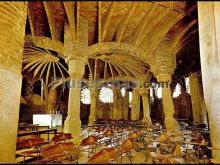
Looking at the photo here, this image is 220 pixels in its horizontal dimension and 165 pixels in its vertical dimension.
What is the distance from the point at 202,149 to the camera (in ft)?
21.8

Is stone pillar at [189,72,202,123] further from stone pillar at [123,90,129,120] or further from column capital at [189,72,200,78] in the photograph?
stone pillar at [123,90,129,120]

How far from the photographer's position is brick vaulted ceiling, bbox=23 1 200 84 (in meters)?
8.56

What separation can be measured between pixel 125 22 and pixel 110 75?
9.27 m

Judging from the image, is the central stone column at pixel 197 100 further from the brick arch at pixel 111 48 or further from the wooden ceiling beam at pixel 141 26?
the wooden ceiling beam at pixel 141 26

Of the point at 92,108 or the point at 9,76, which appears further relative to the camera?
the point at 92,108

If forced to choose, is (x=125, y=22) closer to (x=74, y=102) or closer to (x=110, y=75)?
(x=74, y=102)

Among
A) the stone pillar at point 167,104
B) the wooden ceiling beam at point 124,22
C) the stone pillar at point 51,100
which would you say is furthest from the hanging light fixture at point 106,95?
the wooden ceiling beam at point 124,22

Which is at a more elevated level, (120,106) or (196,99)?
(196,99)

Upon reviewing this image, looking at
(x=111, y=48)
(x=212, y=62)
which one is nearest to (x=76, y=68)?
(x=111, y=48)

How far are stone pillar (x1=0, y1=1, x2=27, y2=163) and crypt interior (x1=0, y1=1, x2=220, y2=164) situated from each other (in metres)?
0.02

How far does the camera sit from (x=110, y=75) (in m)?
18.3

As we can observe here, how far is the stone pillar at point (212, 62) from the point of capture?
4910 mm

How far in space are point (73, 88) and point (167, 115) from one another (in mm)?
5367

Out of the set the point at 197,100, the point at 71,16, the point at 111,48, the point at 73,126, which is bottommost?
the point at 73,126
